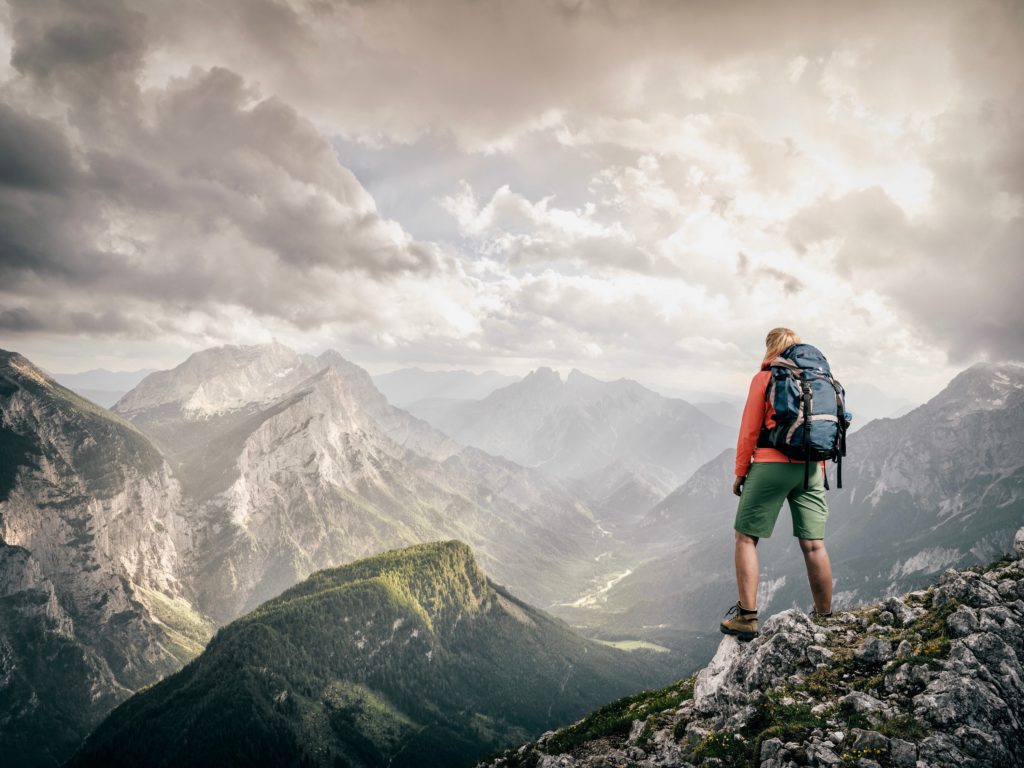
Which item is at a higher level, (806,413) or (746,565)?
(806,413)

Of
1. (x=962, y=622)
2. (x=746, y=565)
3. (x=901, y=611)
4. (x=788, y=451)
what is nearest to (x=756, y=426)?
(x=788, y=451)

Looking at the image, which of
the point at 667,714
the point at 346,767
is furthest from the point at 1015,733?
the point at 346,767

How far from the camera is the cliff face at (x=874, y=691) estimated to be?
33.5 ft

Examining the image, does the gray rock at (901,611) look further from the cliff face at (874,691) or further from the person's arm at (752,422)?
the person's arm at (752,422)

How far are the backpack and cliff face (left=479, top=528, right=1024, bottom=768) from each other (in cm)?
505

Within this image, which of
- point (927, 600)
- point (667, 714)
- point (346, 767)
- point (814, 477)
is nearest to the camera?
point (814, 477)

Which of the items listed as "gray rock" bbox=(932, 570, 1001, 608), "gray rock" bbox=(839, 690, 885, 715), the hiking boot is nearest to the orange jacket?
the hiking boot

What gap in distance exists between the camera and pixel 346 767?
648 feet

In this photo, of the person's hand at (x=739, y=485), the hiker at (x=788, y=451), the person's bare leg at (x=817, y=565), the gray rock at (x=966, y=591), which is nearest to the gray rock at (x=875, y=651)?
the person's bare leg at (x=817, y=565)

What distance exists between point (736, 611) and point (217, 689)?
830 ft

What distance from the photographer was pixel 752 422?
12156mm

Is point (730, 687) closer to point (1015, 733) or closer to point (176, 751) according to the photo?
point (1015, 733)

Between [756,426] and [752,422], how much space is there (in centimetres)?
13

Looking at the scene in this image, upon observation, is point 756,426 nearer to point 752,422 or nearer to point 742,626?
point 752,422
